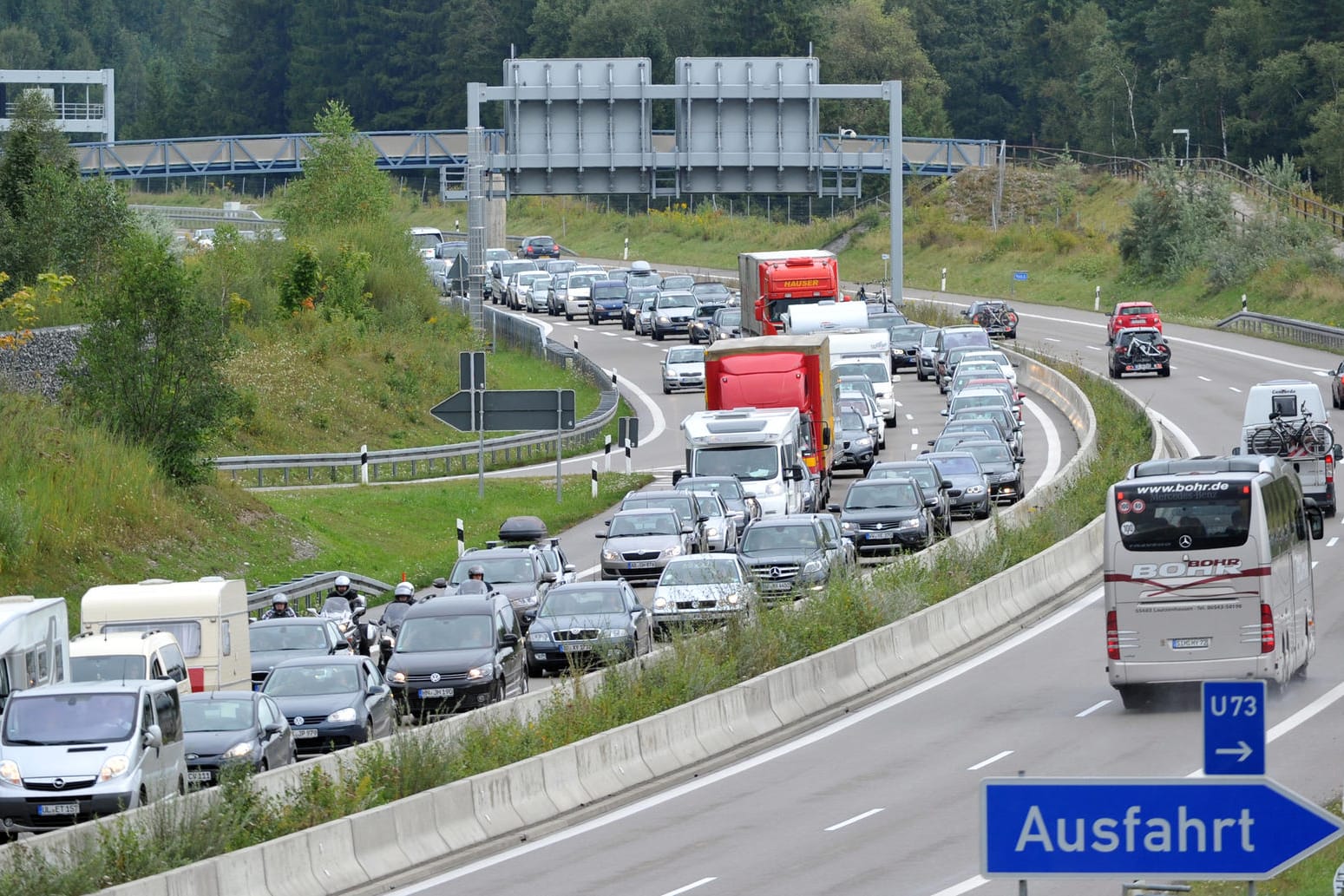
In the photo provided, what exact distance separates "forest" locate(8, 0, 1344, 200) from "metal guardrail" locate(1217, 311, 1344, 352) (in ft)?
72.3

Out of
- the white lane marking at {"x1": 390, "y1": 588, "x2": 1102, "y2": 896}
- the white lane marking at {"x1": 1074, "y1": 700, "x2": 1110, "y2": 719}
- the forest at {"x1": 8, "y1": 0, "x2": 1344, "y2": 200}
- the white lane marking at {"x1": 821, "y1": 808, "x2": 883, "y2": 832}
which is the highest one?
the forest at {"x1": 8, "y1": 0, "x2": 1344, "y2": 200}

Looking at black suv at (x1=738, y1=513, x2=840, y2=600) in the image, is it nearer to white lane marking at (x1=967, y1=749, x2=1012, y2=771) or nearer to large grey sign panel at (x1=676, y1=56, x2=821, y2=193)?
white lane marking at (x1=967, y1=749, x2=1012, y2=771)

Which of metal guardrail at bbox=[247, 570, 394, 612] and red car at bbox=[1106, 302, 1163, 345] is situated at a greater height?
red car at bbox=[1106, 302, 1163, 345]

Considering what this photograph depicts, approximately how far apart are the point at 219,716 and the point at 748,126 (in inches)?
2212

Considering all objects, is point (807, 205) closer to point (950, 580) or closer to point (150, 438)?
point (150, 438)

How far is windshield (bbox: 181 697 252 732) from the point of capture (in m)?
20.8

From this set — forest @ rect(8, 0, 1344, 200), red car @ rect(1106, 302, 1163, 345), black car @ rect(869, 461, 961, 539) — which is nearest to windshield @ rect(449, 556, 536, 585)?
black car @ rect(869, 461, 961, 539)

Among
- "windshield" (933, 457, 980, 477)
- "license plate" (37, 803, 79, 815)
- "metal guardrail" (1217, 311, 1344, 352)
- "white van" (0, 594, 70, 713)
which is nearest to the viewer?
"license plate" (37, 803, 79, 815)

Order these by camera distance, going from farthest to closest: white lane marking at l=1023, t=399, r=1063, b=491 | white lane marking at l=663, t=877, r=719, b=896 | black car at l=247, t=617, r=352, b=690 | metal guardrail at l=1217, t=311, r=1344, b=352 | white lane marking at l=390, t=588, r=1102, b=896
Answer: metal guardrail at l=1217, t=311, r=1344, b=352
white lane marking at l=1023, t=399, r=1063, b=491
black car at l=247, t=617, r=352, b=690
white lane marking at l=390, t=588, r=1102, b=896
white lane marking at l=663, t=877, r=719, b=896

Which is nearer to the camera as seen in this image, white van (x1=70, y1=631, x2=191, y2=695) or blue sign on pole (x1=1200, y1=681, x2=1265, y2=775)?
blue sign on pole (x1=1200, y1=681, x2=1265, y2=775)

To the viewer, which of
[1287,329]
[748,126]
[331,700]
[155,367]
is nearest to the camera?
[331,700]

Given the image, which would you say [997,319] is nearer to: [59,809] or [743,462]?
[743,462]

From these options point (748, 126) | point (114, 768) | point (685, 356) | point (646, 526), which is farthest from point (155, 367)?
point (748, 126)

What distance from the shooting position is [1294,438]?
37.4 metres
